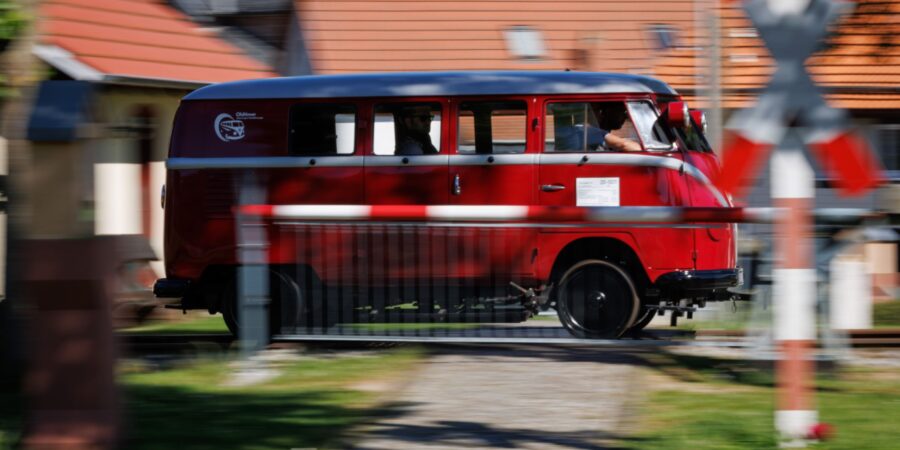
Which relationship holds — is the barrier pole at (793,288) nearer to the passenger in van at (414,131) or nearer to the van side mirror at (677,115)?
the van side mirror at (677,115)

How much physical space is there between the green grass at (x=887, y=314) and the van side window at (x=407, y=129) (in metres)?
5.45

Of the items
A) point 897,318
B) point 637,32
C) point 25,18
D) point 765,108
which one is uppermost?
point 637,32

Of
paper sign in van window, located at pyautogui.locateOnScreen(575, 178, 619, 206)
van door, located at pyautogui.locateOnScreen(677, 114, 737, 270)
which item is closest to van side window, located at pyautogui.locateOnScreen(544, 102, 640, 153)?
paper sign in van window, located at pyautogui.locateOnScreen(575, 178, 619, 206)

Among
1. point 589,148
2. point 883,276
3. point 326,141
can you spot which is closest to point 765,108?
point 589,148

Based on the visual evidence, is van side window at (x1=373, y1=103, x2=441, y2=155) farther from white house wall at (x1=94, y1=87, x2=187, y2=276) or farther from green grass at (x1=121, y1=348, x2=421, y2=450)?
white house wall at (x1=94, y1=87, x2=187, y2=276)

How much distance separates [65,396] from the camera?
5762mm

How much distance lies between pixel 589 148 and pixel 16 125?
503cm

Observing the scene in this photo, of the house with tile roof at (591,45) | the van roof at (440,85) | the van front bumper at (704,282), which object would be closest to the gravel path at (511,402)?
the van front bumper at (704,282)

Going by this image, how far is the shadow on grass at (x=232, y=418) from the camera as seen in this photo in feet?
20.3

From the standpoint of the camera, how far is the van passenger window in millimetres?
11102

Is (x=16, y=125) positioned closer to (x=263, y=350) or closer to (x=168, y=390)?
(x=168, y=390)

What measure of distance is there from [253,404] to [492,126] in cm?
439

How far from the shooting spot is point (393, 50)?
2308 cm

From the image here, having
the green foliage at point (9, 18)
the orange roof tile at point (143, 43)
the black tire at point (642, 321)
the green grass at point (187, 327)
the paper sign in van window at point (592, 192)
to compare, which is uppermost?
the orange roof tile at point (143, 43)
